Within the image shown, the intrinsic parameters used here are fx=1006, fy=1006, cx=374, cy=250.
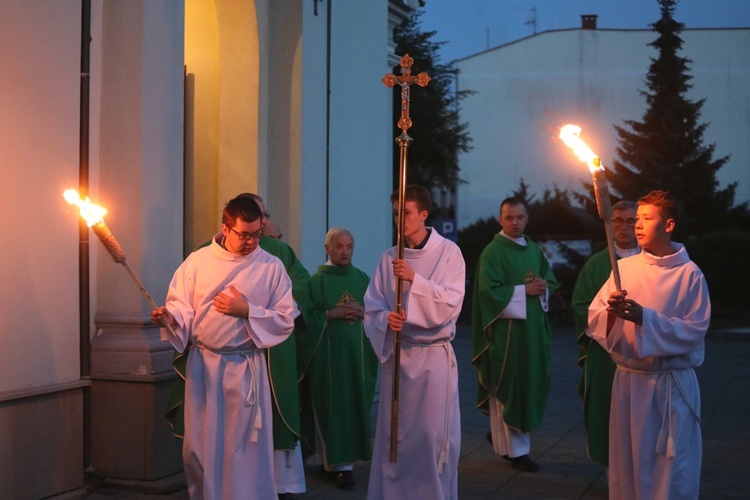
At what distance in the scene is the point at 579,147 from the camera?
507cm

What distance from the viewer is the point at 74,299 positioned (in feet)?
23.9

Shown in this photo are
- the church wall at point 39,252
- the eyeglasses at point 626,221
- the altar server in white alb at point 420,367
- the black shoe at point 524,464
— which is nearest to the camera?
the altar server in white alb at point 420,367

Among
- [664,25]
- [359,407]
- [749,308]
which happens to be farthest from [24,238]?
[664,25]

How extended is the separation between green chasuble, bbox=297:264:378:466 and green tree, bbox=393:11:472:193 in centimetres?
2174

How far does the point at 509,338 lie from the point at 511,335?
32mm

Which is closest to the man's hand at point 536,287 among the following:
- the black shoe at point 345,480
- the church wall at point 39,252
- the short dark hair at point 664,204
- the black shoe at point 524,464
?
the black shoe at point 524,464

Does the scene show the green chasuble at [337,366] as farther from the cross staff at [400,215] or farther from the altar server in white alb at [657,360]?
the altar server in white alb at [657,360]

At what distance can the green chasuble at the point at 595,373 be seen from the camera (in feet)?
25.3

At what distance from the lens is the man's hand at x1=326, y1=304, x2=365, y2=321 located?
8.22m

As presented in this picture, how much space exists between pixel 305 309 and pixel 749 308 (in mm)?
26383

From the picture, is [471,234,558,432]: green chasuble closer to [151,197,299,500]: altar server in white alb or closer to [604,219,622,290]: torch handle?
[151,197,299,500]: altar server in white alb

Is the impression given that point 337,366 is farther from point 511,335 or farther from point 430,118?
point 430,118

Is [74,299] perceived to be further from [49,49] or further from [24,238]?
[49,49]

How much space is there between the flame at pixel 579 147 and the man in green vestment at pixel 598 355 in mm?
2608
